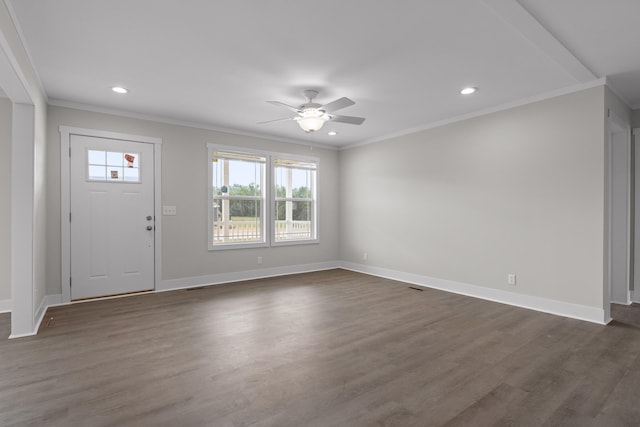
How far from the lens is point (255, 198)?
6027 mm

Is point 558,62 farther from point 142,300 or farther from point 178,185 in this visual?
point 142,300

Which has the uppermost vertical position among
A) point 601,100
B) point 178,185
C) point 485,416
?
point 601,100

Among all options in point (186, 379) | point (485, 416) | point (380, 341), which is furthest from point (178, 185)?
point (485, 416)

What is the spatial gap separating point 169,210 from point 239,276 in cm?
161

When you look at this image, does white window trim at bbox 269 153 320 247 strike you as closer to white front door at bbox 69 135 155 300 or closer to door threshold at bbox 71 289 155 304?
white front door at bbox 69 135 155 300

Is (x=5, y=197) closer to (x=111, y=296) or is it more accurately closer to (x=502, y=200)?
(x=111, y=296)

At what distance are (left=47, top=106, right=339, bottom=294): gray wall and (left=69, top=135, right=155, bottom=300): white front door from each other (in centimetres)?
19

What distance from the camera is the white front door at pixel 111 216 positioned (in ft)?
14.6

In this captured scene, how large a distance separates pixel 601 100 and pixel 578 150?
0.54 metres

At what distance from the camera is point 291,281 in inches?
225

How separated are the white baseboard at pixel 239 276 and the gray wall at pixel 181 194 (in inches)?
2.7

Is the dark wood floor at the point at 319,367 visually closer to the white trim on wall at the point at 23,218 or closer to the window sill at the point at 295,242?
the white trim on wall at the point at 23,218

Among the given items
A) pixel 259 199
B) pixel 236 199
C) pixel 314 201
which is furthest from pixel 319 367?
pixel 314 201

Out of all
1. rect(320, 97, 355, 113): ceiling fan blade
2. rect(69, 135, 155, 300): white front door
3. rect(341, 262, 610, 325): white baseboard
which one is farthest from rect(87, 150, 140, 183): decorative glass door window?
rect(341, 262, 610, 325): white baseboard
